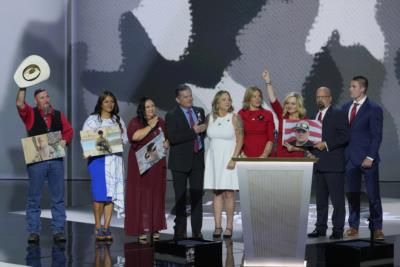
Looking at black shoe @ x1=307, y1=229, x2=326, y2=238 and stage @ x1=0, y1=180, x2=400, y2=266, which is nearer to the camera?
stage @ x1=0, y1=180, x2=400, y2=266

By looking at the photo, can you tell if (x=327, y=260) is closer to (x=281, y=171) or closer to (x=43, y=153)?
(x=281, y=171)

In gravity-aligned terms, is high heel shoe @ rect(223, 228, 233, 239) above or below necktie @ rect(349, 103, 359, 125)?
below

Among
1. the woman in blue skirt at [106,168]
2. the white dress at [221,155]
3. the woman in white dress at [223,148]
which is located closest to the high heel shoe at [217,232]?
the woman in white dress at [223,148]

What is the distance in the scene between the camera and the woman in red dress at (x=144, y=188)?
7.12 meters

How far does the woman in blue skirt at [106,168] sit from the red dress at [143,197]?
109 mm

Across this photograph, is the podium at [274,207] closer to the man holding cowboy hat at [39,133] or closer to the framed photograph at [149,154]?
the framed photograph at [149,154]

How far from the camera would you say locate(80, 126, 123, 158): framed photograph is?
706cm

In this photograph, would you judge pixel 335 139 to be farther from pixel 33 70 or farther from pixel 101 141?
pixel 33 70

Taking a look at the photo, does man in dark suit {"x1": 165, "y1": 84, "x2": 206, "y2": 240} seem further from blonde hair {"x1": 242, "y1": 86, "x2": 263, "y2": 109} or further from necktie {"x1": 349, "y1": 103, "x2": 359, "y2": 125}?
necktie {"x1": 349, "y1": 103, "x2": 359, "y2": 125}

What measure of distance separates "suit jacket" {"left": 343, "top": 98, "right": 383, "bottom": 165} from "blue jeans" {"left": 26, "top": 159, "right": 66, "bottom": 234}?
2708mm

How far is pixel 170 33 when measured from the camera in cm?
1426

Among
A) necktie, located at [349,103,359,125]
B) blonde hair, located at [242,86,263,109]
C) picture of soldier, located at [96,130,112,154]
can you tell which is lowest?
picture of soldier, located at [96,130,112,154]

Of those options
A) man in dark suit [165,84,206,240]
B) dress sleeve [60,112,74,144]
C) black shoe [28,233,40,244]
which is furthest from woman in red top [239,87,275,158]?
black shoe [28,233,40,244]

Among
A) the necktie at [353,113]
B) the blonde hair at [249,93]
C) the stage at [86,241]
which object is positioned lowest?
the stage at [86,241]
